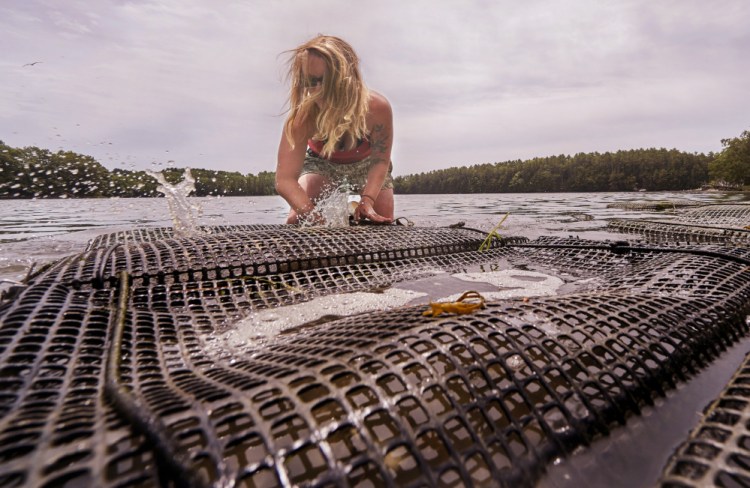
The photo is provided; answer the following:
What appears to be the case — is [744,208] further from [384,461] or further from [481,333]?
[384,461]

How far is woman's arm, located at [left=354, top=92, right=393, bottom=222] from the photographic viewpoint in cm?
583

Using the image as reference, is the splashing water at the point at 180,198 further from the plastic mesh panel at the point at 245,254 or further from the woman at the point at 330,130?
the plastic mesh panel at the point at 245,254

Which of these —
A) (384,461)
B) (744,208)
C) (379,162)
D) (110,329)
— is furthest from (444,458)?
(744,208)

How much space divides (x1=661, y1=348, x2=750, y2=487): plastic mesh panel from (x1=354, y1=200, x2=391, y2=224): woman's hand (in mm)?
4705

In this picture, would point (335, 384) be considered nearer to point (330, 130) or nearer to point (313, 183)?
point (330, 130)

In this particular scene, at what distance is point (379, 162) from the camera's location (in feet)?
20.3

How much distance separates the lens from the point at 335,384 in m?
1.09

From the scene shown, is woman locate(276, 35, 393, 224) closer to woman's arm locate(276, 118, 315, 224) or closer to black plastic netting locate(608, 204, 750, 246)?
woman's arm locate(276, 118, 315, 224)

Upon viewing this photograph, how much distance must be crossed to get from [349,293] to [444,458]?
227cm

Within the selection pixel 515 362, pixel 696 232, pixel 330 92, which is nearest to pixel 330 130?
pixel 330 92

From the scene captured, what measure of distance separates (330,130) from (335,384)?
4991 millimetres

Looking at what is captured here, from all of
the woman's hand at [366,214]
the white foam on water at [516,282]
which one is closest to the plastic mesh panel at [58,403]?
the white foam on water at [516,282]

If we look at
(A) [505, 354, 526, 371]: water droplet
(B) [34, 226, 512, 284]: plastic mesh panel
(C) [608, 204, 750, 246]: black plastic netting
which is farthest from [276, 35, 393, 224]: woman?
(A) [505, 354, 526, 371]: water droplet

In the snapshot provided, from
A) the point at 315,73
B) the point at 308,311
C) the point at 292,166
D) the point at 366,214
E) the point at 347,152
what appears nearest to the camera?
the point at 308,311
